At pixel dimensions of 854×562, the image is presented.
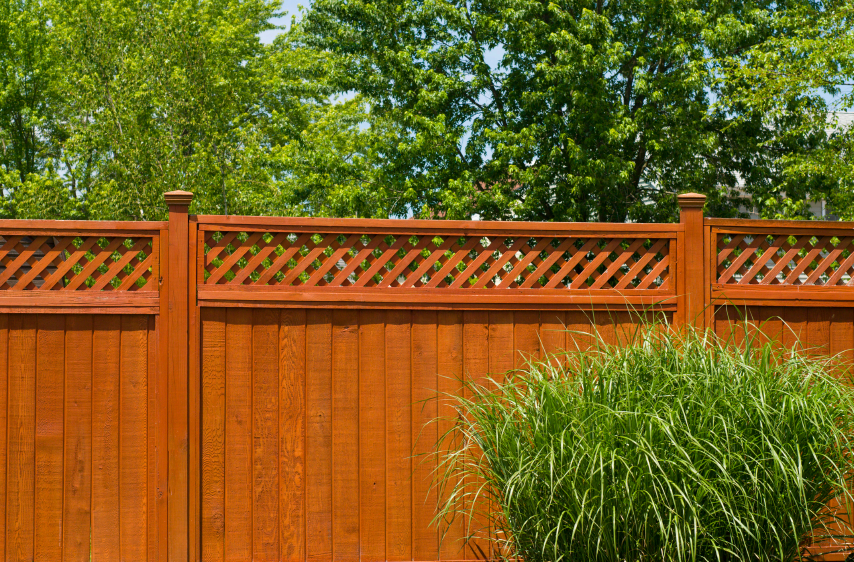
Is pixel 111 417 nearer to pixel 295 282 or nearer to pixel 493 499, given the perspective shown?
pixel 295 282

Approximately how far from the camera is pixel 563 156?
1248 centimetres

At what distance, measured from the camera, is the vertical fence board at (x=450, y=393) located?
3.90 m

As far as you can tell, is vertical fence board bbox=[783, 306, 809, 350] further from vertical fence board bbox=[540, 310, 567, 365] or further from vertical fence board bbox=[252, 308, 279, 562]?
vertical fence board bbox=[252, 308, 279, 562]

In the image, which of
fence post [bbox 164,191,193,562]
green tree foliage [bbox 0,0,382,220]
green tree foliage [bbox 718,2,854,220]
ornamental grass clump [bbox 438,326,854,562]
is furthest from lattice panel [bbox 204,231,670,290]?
green tree foliage [bbox 0,0,382,220]

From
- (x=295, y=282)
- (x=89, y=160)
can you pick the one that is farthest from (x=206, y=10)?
(x=295, y=282)

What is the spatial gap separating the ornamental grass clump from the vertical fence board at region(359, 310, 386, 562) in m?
0.73

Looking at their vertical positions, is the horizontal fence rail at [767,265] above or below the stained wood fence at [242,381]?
above

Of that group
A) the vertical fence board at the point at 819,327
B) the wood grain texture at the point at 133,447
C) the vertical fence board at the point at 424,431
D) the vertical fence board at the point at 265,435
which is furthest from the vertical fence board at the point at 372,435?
the vertical fence board at the point at 819,327

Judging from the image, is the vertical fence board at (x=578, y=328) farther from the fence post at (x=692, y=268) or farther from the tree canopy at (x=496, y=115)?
the tree canopy at (x=496, y=115)

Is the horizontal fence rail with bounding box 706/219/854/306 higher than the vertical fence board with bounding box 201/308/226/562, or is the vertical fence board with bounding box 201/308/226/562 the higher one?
the horizontal fence rail with bounding box 706/219/854/306

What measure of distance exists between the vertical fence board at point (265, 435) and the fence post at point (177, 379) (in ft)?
1.10

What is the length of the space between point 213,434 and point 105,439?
538 millimetres

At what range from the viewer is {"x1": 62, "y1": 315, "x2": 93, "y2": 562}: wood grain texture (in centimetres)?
381

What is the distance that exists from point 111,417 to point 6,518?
72 centimetres
